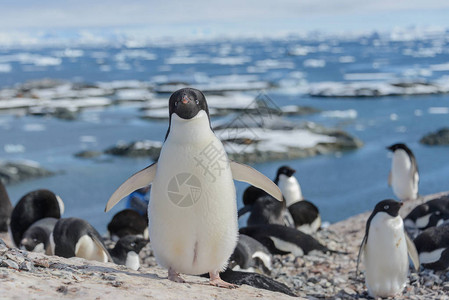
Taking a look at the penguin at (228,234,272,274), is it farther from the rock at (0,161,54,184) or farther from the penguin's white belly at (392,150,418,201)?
the rock at (0,161,54,184)

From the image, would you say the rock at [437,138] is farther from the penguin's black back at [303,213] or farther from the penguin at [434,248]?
the penguin at [434,248]

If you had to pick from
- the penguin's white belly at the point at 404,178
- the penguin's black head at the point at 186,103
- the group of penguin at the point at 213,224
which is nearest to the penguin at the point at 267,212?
the group of penguin at the point at 213,224

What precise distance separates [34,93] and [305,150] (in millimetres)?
17460

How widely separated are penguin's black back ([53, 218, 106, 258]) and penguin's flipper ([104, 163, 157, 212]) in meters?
1.82

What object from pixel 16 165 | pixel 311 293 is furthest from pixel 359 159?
pixel 311 293

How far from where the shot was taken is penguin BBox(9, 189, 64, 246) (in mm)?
5625

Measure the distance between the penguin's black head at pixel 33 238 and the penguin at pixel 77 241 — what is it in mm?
443

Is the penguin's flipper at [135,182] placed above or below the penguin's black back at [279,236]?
above

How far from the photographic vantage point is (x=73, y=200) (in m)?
10.5

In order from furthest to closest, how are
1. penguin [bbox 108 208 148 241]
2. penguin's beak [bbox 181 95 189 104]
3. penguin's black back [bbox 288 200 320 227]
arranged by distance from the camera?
penguin's black back [bbox 288 200 320 227] → penguin [bbox 108 208 148 241] → penguin's beak [bbox 181 95 189 104]

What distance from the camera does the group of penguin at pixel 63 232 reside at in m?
4.56

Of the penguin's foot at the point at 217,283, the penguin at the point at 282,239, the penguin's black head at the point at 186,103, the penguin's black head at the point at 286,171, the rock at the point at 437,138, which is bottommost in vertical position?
the penguin's foot at the point at 217,283

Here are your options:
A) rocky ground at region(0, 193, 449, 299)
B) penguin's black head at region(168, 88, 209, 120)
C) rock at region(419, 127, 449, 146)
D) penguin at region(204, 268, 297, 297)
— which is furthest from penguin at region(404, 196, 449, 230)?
rock at region(419, 127, 449, 146)

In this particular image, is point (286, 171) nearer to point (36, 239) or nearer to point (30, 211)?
point (30, 211)
